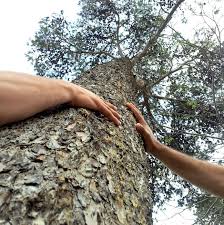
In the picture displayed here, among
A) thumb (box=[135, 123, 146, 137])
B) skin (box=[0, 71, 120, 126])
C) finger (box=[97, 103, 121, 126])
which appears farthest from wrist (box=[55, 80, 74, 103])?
thumb (box=[135, 123, 146, 137])

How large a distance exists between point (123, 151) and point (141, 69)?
784cm

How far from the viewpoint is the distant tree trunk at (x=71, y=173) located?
4.75 feet

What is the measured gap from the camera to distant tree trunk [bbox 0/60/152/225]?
145 cm

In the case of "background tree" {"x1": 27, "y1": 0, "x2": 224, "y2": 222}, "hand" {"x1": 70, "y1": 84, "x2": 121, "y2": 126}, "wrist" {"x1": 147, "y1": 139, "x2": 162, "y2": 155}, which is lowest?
"hand" {"x1": 70, "y1": 84, "x2": 121, "y2": 126}

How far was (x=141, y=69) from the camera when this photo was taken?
10344mm

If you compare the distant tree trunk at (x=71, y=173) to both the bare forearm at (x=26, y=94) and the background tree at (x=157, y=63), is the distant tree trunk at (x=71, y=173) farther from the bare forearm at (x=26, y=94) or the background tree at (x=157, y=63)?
the background tree at (x=157, y=63)

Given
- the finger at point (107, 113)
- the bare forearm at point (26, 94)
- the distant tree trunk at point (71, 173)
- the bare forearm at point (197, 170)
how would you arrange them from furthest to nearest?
the bare forearm at point (197, 170) → the finger at point (107, 113) → the bare forearm at point (26, 94) → the distant tree trunk at point (71, 173)

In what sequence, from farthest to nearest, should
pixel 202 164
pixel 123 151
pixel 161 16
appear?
pixel 161 16 < pixel 202 164 < pixel 123 151

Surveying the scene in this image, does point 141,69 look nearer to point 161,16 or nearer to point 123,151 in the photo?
point 161,16

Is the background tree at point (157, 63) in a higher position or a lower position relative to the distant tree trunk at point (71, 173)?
higher

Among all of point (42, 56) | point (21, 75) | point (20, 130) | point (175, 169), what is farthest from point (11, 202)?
point (42, 56)

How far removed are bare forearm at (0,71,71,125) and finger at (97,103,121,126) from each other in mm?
289

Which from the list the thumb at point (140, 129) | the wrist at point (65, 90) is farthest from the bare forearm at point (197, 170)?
the wrist at point (65, 90)

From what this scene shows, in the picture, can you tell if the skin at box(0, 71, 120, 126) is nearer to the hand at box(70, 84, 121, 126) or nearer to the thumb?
the hand at box(70, 84, 121, 126)
